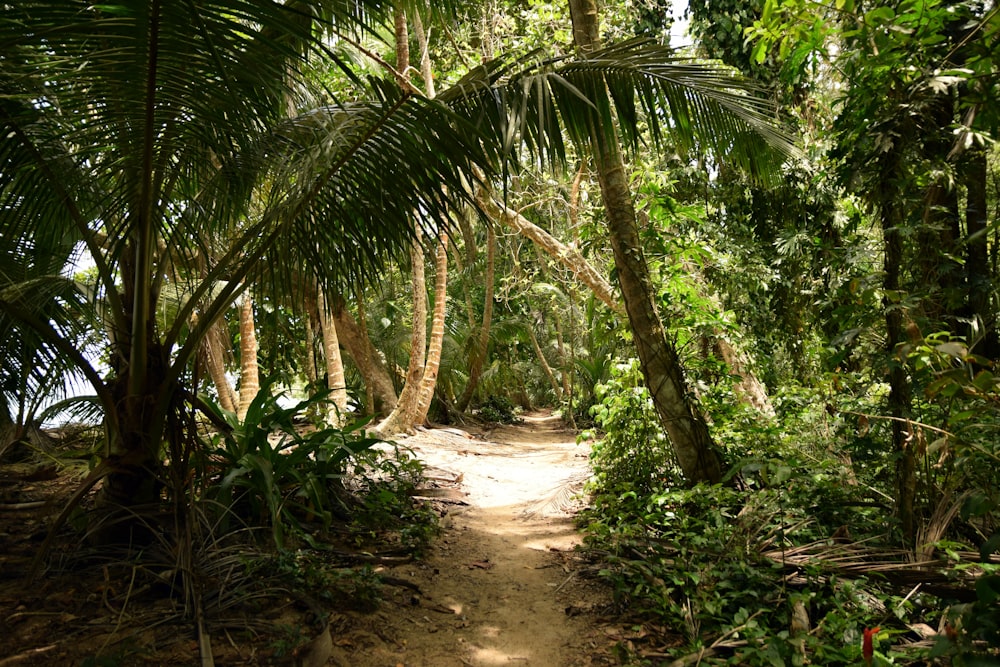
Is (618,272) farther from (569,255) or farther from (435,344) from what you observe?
(435,344)

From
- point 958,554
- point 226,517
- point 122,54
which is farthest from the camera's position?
point 226,517

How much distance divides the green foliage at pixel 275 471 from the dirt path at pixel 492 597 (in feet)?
2.38

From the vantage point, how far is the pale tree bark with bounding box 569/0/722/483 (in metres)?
4.69

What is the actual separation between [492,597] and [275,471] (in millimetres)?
1551

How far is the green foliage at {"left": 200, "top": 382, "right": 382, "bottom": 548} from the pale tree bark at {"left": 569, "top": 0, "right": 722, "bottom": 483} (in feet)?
7.22

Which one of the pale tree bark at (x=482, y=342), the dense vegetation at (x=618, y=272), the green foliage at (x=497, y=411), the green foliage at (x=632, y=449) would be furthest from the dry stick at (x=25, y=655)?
the green foliage at (x=497, y=411)

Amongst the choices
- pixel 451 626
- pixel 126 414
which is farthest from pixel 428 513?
pixel 126 414

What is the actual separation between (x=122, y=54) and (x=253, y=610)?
2.41m

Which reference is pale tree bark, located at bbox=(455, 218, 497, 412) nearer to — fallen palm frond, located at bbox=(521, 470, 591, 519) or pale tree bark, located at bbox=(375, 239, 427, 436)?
pale tree bark, located at bbox=(375, 239, 427, 436)

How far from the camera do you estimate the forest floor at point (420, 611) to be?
103 inches

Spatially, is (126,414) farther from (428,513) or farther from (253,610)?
(428,513)

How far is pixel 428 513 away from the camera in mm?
5086

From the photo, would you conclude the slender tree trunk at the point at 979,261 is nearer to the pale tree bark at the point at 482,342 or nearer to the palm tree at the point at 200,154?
the palm tree at the point at 200,154

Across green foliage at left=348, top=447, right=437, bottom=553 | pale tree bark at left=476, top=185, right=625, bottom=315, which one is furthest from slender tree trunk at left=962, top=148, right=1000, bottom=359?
pale tree bark at left=476, top=185, right=625, bottom=315
